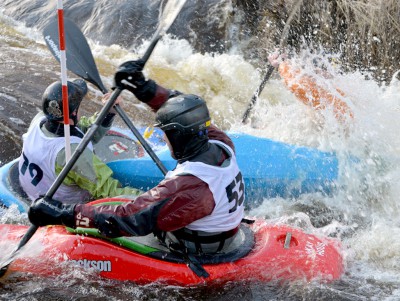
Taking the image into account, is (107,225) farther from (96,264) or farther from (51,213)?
(96,264)

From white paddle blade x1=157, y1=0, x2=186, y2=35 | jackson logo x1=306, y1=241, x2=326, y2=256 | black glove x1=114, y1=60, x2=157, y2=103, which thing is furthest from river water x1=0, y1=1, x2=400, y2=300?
white paddle blade x1=157, y1=0, x2=186, y2=35

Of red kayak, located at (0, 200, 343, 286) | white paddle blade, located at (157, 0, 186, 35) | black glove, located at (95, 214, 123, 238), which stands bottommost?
red kayak, located at (0, 200, 343, 286)

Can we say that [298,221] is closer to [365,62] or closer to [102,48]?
[365,62]

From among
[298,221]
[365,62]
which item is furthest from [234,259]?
[365,62]

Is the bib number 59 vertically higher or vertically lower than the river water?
higher

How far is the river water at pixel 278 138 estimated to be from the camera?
12.8 ft

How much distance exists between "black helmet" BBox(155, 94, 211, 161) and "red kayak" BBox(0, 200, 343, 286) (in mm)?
766

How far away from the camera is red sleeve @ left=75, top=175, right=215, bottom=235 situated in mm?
3338

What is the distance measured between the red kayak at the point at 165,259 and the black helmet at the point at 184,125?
2.51 feet

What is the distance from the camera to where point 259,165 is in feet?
18.4

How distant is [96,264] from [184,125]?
1.16 metres

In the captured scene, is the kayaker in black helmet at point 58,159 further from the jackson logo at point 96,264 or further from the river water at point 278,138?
the jackson logo at point 96,264

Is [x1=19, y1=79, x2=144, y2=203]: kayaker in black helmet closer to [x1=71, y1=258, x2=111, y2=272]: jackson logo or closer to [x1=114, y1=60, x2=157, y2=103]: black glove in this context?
[x1=114, y1=60, x2=157, y2=103]: black glove

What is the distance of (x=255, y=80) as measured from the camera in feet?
31.1
